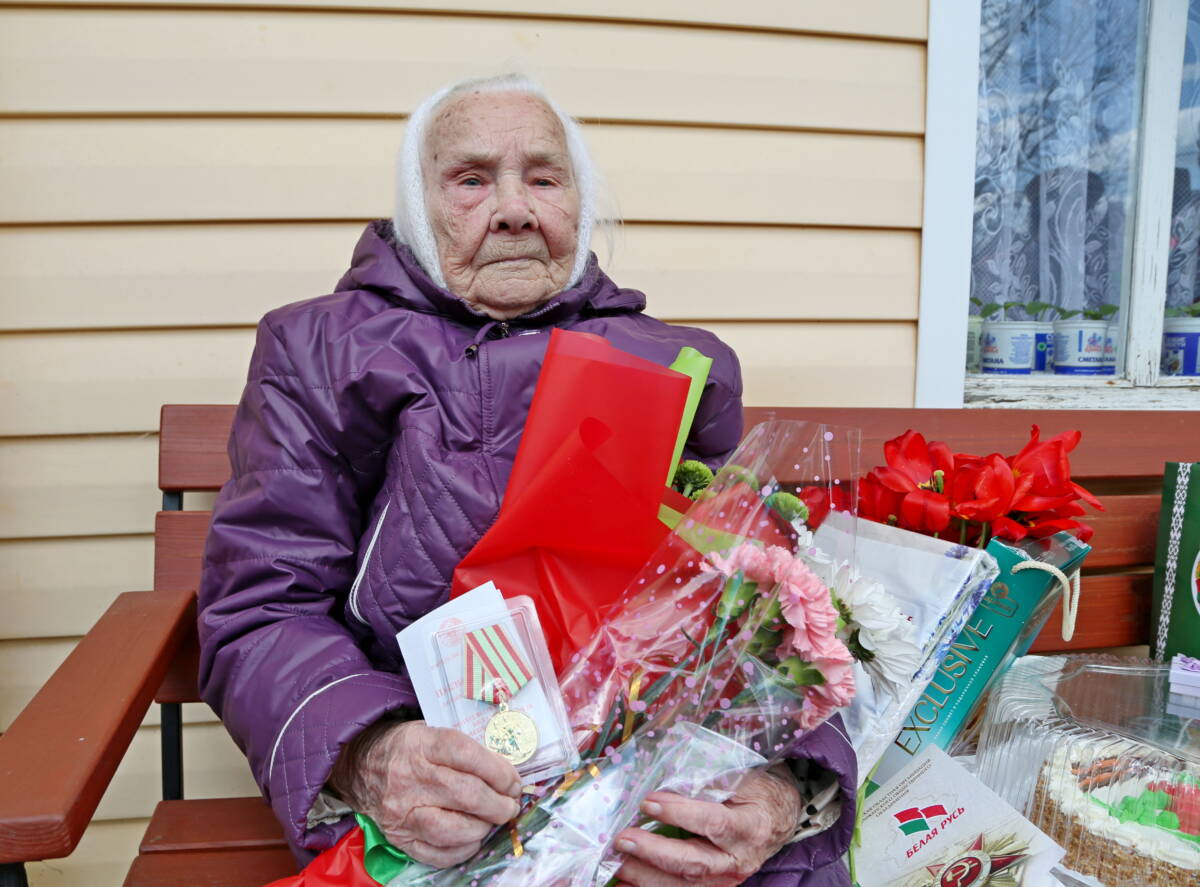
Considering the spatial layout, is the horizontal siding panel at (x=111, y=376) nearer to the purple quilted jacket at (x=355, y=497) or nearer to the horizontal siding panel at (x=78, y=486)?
the horizontal siding panel at (x=78, y=486)

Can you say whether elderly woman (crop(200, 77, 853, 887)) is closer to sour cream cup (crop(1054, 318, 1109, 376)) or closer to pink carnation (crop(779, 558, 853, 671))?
pink carnation (crop(779, 558, 853, 671))

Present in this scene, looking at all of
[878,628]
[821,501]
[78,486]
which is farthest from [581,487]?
[78,486]

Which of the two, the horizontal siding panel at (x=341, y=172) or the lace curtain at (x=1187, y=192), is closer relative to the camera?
the horizontal siding panel at (x=341, y=172)

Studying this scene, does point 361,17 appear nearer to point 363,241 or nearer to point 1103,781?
point 363,241

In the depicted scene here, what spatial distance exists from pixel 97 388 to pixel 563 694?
1423 mm

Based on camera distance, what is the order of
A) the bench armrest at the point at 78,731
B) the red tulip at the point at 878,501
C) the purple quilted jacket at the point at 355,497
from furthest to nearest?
the red tulip at the point at 878,501 < the purple quilted jacket at the point at 355,497 < the bench armrest at the point at 78,731

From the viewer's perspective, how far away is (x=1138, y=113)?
250cm

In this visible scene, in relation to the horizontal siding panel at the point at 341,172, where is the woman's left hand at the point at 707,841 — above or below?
below

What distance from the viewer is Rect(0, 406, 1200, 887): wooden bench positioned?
0.92 meters

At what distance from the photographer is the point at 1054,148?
8.19 feet

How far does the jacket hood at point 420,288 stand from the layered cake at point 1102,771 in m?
1.04

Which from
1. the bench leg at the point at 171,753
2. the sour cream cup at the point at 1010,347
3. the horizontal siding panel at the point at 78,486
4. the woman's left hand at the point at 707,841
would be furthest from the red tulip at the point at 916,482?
the horizontal siding panel at the point at 78,486

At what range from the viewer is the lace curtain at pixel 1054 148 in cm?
243

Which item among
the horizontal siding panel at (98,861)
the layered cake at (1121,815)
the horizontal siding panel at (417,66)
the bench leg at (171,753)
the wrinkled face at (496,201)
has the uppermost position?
the horizontal siding panel at (417,66)
